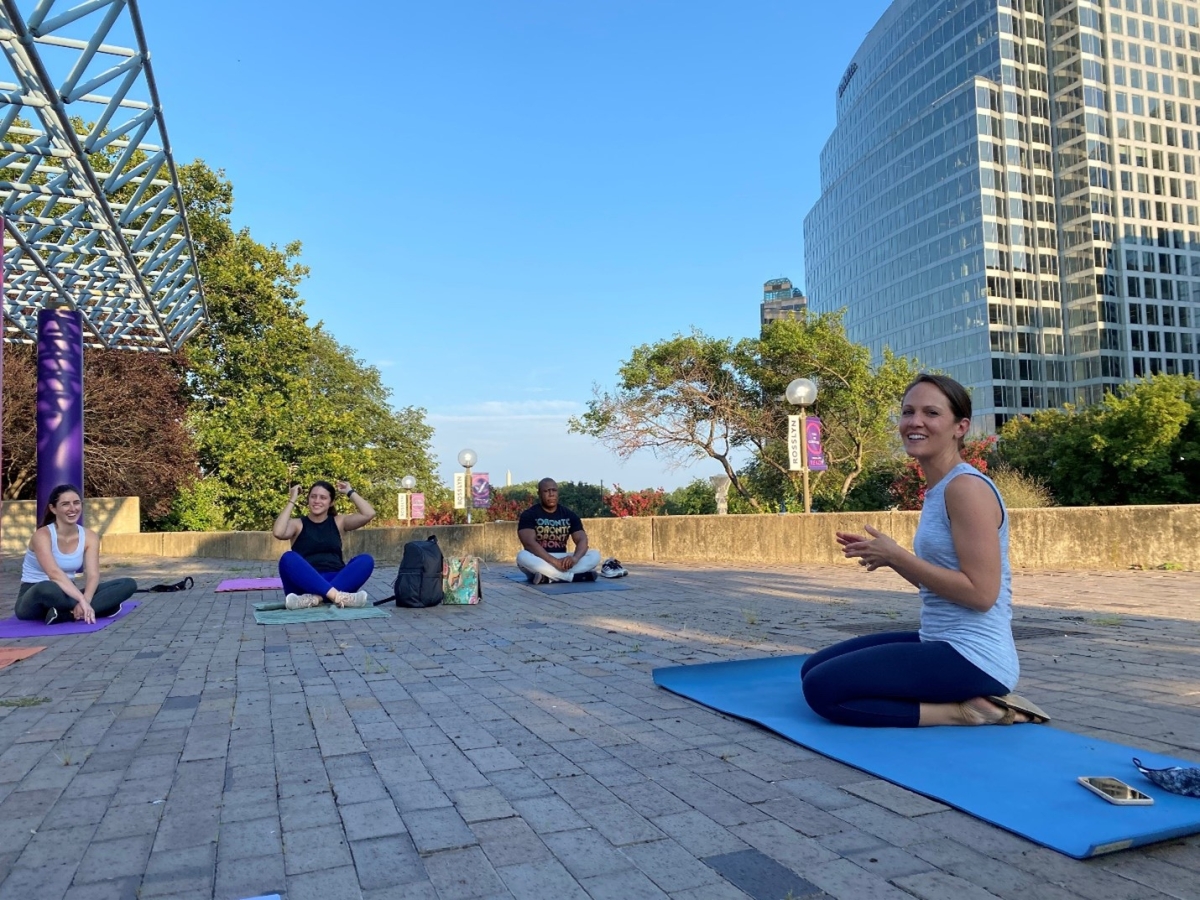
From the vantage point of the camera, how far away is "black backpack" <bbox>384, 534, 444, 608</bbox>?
939cm

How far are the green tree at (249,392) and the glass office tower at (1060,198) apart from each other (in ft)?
235

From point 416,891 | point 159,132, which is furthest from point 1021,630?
point 159,132

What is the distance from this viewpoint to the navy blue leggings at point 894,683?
3.74 metres

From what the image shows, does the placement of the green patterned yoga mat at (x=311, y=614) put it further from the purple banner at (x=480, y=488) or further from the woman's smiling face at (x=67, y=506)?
the purple banner at (x=480, y=488)

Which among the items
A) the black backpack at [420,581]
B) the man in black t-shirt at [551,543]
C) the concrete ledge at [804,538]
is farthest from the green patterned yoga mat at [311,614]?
the concrete ledge at [804,538]

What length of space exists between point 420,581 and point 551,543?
8.53 ft

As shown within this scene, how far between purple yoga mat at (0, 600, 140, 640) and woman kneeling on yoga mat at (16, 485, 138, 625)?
0.24ft

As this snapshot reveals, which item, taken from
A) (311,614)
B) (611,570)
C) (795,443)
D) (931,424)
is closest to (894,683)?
(931,424)

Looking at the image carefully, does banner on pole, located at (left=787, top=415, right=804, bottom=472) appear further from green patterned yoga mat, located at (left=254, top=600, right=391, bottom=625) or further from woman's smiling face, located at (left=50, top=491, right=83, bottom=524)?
woman's smiling face, located at (left=50, top=491, right=83, bottom=524)

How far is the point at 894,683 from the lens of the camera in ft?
12.5

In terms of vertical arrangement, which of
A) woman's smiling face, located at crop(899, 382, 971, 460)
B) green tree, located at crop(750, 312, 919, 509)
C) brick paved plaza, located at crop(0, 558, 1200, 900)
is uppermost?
green tree, located at crop(750, 312, 919, 509)

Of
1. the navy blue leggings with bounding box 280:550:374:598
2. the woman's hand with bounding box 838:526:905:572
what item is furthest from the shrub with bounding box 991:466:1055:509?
the woman's hand with bounding box 838:526:905:572

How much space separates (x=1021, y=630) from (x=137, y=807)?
633 cm

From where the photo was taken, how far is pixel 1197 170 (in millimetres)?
87812
